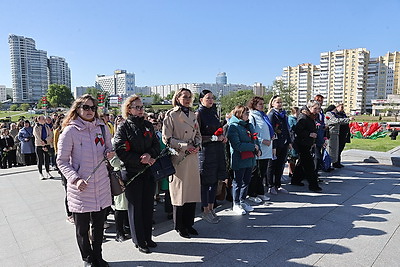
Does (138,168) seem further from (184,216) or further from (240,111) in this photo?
(240,111)

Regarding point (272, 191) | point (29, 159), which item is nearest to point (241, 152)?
point (272, 191)

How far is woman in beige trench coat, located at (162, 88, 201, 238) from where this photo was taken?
3461 mm

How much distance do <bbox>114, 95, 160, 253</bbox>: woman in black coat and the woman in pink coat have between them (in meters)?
0.27

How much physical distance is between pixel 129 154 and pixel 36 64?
133m

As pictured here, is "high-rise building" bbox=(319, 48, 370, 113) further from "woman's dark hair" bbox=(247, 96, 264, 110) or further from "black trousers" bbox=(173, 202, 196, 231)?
"black trousers" bbox=(173, 202, 196, 231)

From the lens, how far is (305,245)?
3291 millimetres

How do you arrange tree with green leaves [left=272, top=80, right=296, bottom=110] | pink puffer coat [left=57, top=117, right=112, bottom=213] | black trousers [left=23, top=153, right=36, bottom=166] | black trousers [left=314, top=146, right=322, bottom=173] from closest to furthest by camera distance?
pink puffer coat [left=57, top=117, right=112, bottom=213]
black trousers [left=314, top=146, right=322, bottom=173]
black trousers [left=23, top=153, right=36, bottom=166]
tree with green leaves [left=272, top=80, right=296, bottom=110]

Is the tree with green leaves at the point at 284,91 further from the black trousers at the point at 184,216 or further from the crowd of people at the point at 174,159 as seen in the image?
the black trousers at the point at 184,216

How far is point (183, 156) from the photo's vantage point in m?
3.47

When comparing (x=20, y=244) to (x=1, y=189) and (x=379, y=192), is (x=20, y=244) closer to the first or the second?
(x=1, y=189)

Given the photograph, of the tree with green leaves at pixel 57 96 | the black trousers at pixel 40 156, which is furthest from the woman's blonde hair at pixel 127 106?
the tree with green leaves at pixel 57 96

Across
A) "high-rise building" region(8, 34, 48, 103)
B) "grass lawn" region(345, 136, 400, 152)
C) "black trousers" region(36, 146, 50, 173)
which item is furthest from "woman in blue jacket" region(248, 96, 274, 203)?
"high-rise building" region(8, 34, 48, 103)

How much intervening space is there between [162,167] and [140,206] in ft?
1.68

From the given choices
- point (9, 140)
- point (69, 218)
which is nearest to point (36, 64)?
point (9, 140)
